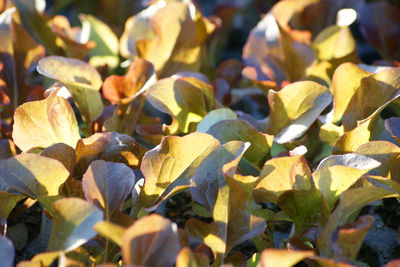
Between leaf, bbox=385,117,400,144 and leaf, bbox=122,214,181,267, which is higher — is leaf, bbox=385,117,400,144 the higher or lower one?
the lower one

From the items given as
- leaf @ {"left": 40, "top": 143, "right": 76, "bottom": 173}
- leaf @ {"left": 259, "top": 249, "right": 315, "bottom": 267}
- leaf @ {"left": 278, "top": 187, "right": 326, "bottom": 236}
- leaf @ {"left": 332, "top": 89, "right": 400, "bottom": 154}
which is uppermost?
leaf @ {"left": 40, "top": 143, "right": 76, "bottom": 173}

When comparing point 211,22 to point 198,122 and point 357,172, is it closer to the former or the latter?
point 198,122

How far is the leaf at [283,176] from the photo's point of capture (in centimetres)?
61

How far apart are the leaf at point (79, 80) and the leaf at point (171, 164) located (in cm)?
18

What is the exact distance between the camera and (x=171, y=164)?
2.14ft

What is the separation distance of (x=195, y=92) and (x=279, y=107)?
120mm

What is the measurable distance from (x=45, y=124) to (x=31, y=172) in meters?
0.11

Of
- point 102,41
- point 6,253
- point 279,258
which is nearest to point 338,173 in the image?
point 279,258

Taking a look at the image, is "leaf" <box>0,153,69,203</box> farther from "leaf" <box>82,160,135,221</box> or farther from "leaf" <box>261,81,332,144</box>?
"leaf" <box>261,81,332,144</box>

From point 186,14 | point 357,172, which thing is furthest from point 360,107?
point 186,14

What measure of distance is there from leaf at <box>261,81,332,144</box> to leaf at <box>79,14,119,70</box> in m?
0.49

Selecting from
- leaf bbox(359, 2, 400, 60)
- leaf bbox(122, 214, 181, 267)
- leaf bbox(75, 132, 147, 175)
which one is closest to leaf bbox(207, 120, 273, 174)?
leaf bbox(75, 132, 147, 175)

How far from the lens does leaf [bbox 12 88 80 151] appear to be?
2.26 ft

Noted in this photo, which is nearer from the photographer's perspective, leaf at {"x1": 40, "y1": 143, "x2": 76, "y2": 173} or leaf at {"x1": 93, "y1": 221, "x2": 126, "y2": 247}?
leaf at {"x1": 93, "y1": 221, "x2": 126, "y2": 247}
